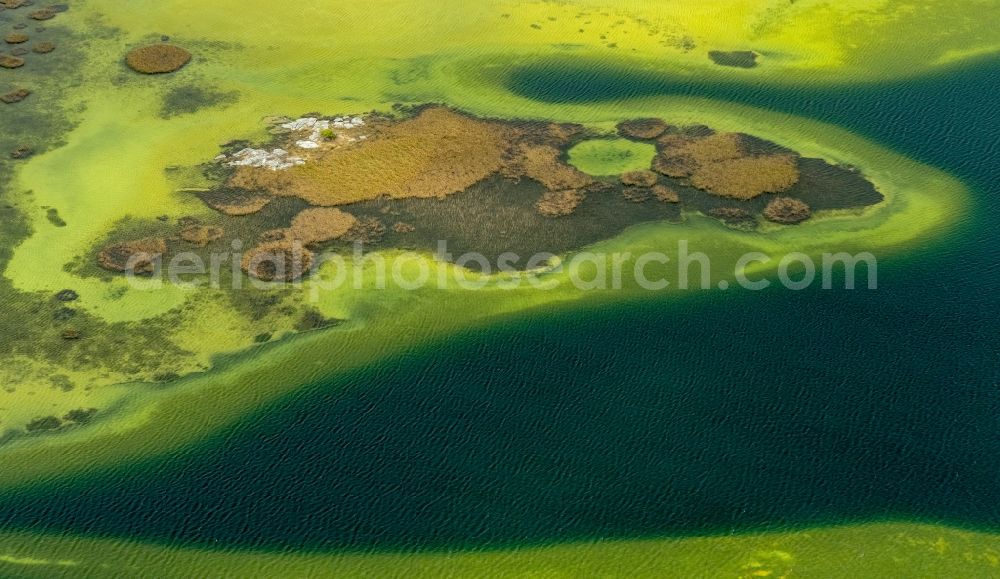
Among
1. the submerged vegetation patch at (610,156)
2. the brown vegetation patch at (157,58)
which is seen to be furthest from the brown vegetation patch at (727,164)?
the brown vegetation patch at (157,58)

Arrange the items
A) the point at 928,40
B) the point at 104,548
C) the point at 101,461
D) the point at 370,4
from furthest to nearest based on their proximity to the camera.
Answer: the point at 370,4
the point at 928,40
the point at 101,461
the point at 104,548

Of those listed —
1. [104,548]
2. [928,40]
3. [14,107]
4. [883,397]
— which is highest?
[928,40]

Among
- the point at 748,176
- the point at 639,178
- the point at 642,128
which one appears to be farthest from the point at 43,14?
the point at 748,176

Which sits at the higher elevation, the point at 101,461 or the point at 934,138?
the point at 934,138

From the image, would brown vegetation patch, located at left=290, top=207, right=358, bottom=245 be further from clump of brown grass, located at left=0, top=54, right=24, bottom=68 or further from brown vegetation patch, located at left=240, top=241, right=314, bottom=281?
clump of brown grass, located at left=0, top=54, right=24, bottom=68

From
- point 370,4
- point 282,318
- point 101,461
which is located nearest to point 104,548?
point 101,461

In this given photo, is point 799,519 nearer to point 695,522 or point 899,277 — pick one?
point 695,522

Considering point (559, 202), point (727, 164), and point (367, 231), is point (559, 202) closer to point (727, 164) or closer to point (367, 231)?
point (727, 164)

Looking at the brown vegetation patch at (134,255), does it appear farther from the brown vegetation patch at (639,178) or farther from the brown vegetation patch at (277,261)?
the brown vegetation patch at (639,178)

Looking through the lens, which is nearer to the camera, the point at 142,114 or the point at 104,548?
the point at 104,548
